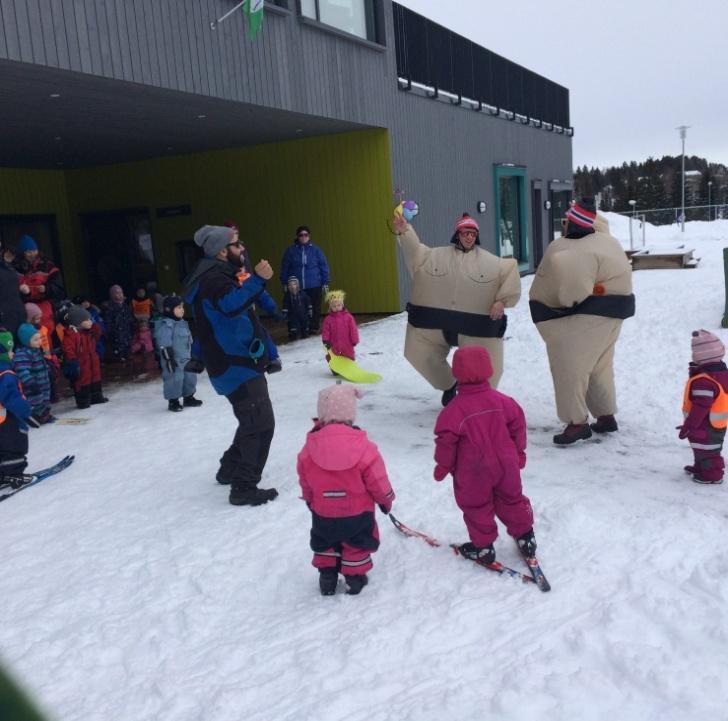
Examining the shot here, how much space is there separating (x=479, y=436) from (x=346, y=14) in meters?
9.81

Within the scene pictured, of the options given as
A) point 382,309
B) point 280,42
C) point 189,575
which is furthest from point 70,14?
point 382,309

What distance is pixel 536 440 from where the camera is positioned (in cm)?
570

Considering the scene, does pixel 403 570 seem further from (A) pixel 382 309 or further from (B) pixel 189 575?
(A) pixel 382 309

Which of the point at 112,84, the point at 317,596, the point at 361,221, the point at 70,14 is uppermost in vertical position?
the point at 70,14

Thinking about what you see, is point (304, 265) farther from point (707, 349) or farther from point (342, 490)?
point (342, 490)

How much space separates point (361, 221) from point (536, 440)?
827 cm

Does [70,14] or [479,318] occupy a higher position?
[70,14]

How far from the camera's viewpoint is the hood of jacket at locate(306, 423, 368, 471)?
10.9 ft

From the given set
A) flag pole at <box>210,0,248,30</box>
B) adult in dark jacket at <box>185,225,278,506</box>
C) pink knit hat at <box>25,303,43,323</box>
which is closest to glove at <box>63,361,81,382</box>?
pink knit hat at <box>25,303,43,323</box>

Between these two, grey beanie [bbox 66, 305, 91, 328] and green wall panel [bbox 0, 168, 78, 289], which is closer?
grey beanie [bbox 66, 305, 91, 328]

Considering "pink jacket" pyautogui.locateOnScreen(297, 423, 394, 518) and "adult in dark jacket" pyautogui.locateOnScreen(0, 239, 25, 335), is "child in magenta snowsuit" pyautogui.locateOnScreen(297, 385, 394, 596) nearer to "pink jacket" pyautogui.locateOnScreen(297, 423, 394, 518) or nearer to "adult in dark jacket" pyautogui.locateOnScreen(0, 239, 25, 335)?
"pink jacket" pyautogui.locateOnScreen(297, 423, 394, 518)

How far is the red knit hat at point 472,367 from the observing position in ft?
11.5

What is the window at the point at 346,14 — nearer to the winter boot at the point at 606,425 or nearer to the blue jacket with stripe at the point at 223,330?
the blue jacket with stripe at the point at 223,330

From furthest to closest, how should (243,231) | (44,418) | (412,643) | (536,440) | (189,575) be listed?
1. (243,231)
2. (44,418)
3. (536,440)
4. (189,575)
5. (412,643)
